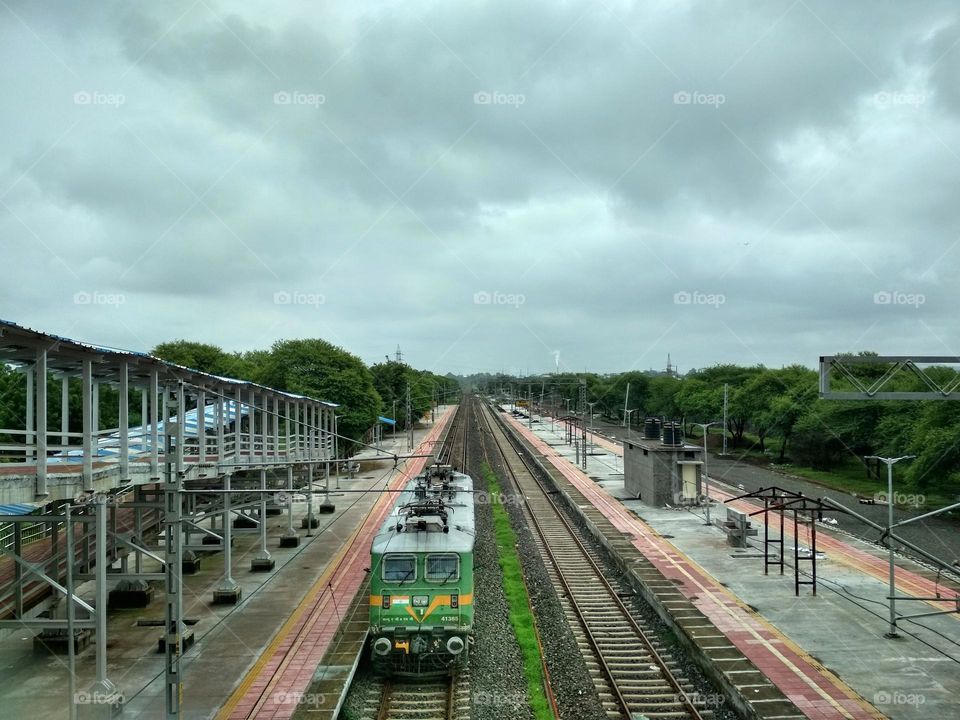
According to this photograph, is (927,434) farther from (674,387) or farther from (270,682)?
(674,387)

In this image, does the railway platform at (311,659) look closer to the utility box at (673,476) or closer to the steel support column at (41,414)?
the steel support column at (41,414)

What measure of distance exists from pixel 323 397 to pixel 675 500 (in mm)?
25502

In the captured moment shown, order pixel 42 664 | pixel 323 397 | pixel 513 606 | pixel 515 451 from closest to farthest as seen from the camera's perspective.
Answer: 1. pixel 42 664
2. pixel 513 606
3. pixel 323 397
4. pixel 515 451

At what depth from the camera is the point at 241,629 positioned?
56.6 ft

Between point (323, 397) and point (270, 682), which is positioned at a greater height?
point (323, 397)

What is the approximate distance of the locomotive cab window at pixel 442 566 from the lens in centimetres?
1430

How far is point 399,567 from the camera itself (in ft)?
47.3

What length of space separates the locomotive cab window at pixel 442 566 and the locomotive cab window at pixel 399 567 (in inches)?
11.9

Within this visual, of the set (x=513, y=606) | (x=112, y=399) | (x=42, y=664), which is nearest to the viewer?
(x=42, y=664)

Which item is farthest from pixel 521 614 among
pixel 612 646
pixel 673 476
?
pixel 673 476

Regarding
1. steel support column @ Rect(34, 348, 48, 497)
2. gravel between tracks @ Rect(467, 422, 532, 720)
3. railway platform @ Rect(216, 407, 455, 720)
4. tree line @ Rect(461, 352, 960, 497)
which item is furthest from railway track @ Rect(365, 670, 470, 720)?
tree line @ Rect(461, 352, 960, 497)

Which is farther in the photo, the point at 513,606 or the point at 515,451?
the point at 515,451

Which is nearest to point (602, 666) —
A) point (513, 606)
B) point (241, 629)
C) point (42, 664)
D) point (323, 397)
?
point (513, 606)

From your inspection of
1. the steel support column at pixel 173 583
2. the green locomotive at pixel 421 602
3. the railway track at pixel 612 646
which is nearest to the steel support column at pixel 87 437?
the steel support column at pixel 173 583
